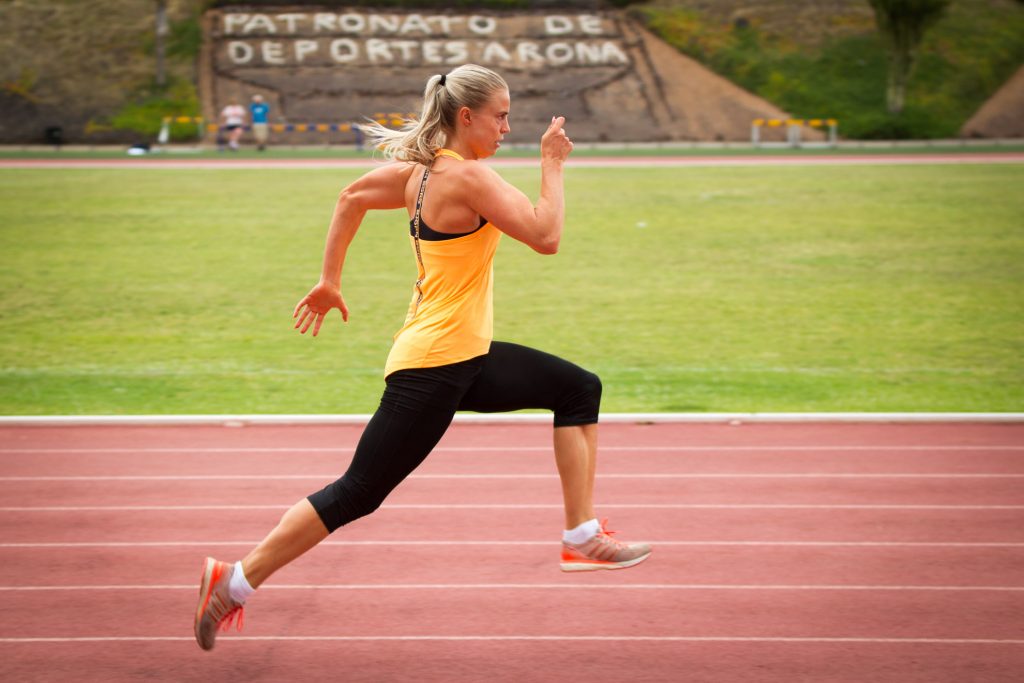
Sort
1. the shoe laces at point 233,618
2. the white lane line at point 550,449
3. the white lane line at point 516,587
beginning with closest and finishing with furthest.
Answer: the shoe laces at point 233,618, the white lane line at point 516,587, the white lane line at point 550,449

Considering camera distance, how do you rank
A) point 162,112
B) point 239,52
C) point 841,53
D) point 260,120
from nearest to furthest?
point 260,120 → point 162,112 → point 239,52 → point 841,53

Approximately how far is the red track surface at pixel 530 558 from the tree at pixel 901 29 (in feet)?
128

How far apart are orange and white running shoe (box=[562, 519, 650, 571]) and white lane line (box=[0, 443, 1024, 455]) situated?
2.38m

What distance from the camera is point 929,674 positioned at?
155 inches

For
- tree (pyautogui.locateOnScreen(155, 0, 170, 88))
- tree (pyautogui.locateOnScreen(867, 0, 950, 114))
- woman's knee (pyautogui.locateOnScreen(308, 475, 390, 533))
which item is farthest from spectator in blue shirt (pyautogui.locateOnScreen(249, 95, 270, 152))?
woman's knee (pyautogui.locateOnScreen(308, 475, 390, 533))

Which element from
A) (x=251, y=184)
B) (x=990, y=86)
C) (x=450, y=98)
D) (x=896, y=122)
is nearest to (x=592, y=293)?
(x=450, y=98)

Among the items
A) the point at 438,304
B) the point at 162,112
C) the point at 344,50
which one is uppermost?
the point at 344,50

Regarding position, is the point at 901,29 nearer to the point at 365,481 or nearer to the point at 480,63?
the point at 480,63

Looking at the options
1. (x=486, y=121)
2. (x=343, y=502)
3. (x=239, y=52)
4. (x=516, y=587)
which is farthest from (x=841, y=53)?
(x=343, y=502)

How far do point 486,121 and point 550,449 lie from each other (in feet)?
10.6

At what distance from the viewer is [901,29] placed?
4347 cm

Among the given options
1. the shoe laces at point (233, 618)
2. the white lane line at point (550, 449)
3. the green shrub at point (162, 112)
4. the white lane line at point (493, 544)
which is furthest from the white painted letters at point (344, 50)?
the shoe laces at point (233, 618)

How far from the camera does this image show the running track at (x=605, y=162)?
1173 inches

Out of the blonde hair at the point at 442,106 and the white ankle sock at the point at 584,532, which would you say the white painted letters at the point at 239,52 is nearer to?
the blonde hair at the point at 442,106
